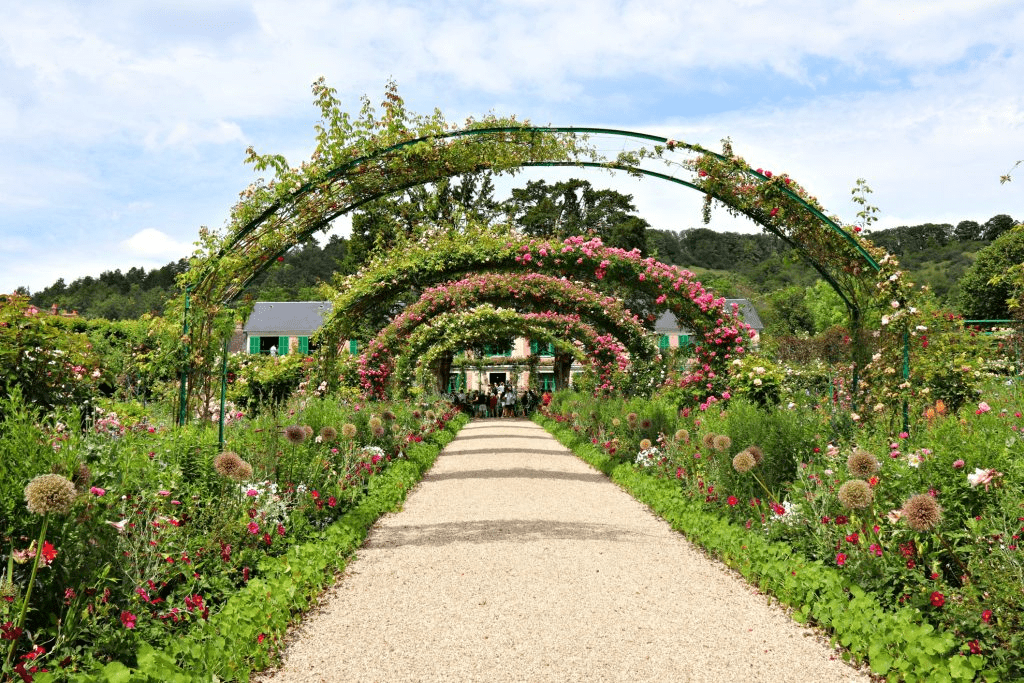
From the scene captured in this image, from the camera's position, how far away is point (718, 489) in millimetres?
6227

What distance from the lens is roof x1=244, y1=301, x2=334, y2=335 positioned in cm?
4675

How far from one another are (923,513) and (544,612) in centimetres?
191

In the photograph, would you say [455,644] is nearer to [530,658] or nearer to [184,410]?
[530,658]

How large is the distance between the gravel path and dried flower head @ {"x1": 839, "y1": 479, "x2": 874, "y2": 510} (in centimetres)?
66

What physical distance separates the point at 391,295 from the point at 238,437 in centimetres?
540

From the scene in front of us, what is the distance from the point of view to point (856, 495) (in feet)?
13.1

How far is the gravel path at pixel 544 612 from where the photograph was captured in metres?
3.47

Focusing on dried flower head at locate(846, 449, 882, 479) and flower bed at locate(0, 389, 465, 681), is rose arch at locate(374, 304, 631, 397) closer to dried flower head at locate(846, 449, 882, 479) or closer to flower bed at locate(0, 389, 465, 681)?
flower bed at locate(0, 389, 465, 681)

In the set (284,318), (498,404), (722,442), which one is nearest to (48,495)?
(722,442)

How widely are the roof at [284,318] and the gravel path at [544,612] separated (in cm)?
4106

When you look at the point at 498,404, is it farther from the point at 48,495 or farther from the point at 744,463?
the point at 48,495

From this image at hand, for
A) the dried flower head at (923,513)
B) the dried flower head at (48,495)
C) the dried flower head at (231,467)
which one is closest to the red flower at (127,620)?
the dried flower head at (48,495)

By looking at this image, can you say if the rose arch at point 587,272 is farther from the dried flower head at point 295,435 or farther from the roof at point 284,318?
the roof at point 284,318

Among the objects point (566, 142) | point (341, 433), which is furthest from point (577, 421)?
point (566, 142)
